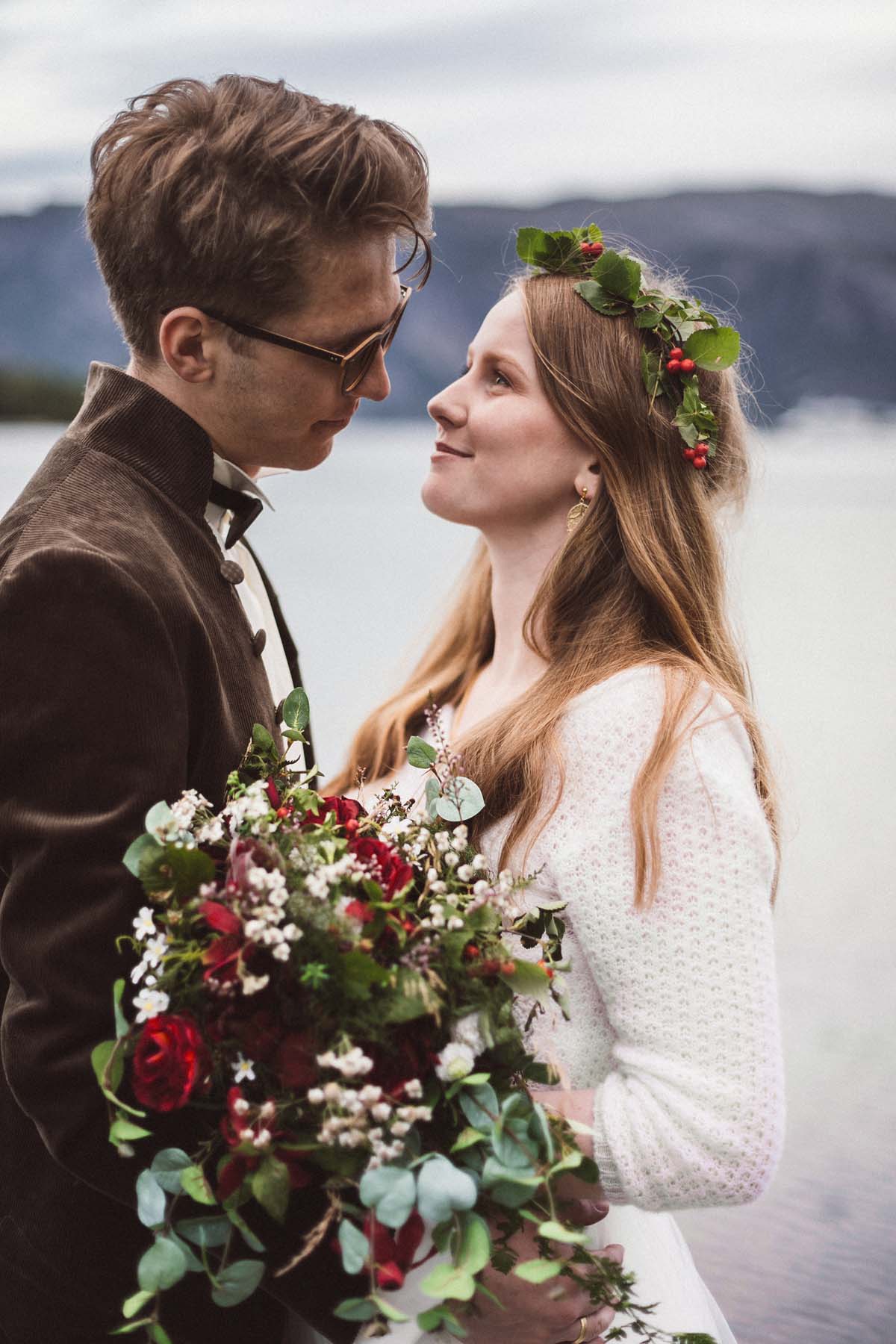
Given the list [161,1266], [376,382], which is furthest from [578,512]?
[161,1266]

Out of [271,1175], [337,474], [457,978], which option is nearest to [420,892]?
[457,978]

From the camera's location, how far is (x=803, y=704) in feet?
19.5

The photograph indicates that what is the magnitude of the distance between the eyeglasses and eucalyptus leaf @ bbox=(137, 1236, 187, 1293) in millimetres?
943

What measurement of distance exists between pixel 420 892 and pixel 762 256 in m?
5.60

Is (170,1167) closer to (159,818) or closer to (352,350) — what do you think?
(159,818)

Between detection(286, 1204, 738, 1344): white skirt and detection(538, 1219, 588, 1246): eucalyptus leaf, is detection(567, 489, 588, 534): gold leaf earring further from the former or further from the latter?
detection(538, 1219, 588, 1246): eucalyptus leaf

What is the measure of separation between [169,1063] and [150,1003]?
5cm

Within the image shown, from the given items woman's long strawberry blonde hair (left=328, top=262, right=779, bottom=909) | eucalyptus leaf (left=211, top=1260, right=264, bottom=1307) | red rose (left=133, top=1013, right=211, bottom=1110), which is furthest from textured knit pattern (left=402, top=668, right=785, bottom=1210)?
red rose (left=133, top=1013, right=211, bottom=1110)

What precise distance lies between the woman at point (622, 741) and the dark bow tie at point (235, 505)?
0.43 meters

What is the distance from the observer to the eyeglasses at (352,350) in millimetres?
1354

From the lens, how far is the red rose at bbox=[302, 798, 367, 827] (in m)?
1.15

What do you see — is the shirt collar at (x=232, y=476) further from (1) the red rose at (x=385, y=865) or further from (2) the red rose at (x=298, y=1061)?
(2) the red rose at (x=298, y=1061)

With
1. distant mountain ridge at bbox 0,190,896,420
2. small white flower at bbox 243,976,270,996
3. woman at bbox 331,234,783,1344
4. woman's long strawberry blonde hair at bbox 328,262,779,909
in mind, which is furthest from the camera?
distant mountain ridge at bbox 0,190,896,420

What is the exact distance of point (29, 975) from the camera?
3.62 feet
